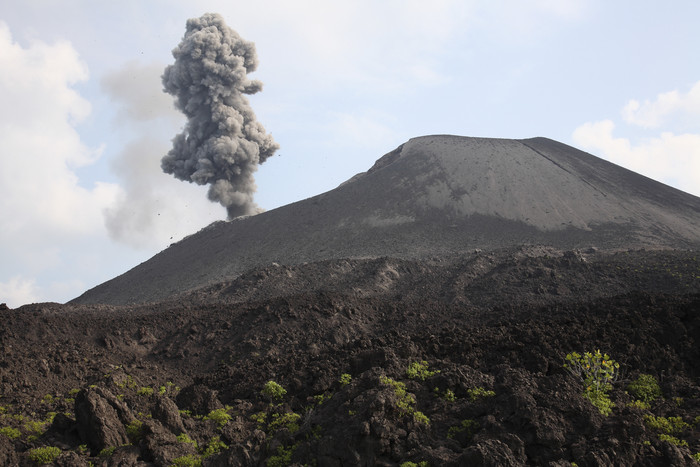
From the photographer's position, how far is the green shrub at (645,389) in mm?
11297

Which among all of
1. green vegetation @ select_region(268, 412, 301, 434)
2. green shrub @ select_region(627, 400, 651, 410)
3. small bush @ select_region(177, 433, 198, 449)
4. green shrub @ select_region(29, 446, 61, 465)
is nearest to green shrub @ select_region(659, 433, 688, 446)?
green shrub @ select_region(627, 400, 651, 410)

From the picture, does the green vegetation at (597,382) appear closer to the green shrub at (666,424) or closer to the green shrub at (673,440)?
the green shrub at (666,424)

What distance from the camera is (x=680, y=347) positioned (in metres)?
13.8

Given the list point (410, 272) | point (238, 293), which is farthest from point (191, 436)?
point (410, 272)

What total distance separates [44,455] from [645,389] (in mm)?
11224

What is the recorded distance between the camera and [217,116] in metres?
60.7

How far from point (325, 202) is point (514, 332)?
1835 inches

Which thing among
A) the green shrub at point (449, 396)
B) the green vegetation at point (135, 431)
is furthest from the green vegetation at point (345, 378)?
the green vegetation at point (135, 431)

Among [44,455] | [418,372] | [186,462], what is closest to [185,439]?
[186,462]

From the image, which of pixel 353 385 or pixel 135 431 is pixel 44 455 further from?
pixel 353 385

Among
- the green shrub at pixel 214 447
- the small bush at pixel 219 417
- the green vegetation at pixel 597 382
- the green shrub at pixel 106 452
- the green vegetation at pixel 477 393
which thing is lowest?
the green vegetation at pixel 597 382

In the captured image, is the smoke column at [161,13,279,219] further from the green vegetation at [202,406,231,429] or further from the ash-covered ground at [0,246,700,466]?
the green vegetation at [202,406,231,429]

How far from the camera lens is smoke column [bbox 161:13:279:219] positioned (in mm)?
60906

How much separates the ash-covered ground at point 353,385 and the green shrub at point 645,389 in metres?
0.10
